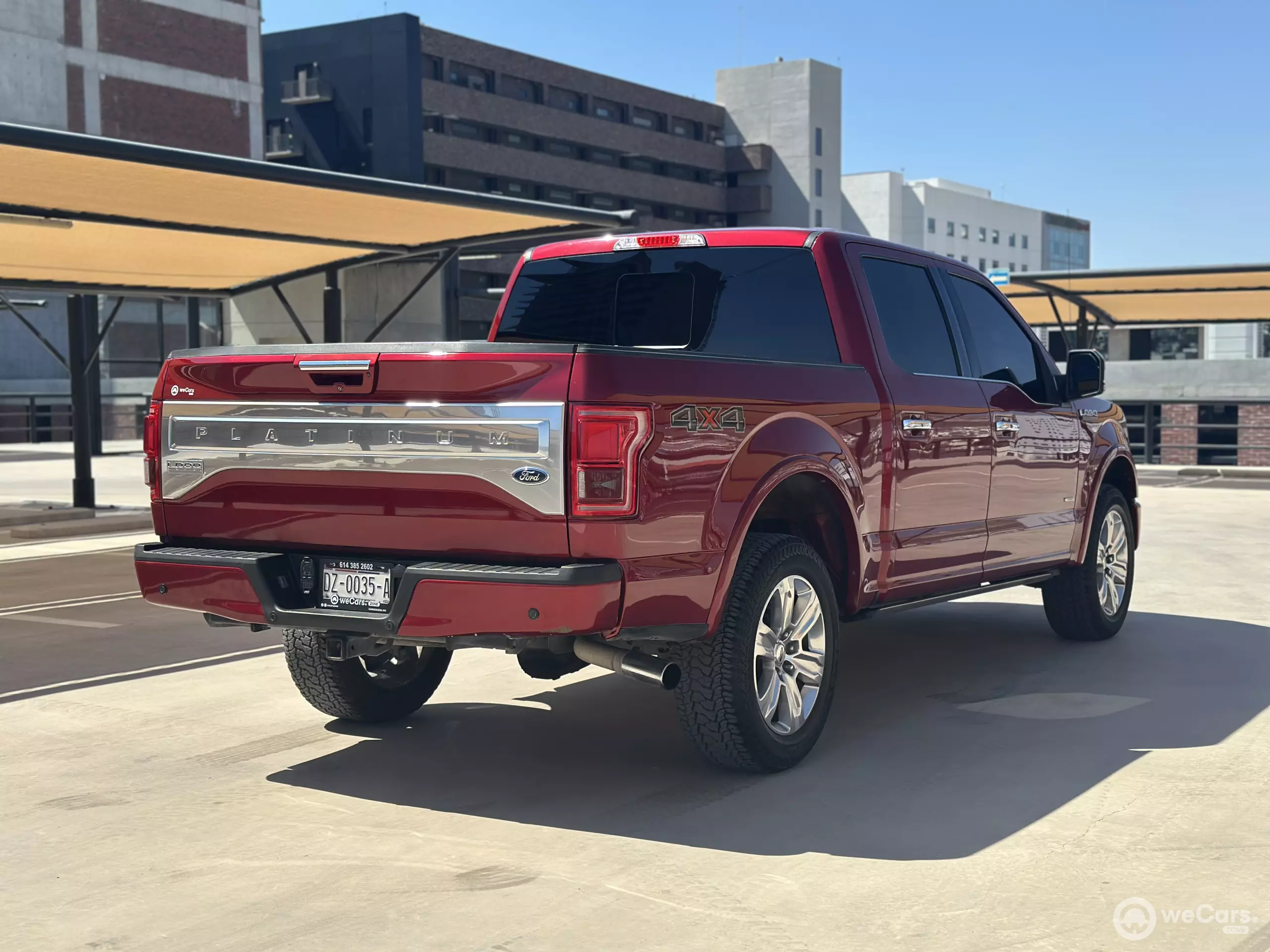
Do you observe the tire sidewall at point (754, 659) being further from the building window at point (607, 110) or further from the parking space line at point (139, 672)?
the building window at point (607, 110)

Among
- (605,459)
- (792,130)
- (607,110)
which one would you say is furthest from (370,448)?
(792,130)

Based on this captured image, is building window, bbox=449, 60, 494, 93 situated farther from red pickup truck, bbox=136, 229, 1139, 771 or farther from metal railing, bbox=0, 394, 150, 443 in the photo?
red pickup truck, bbox=136, 229, 1139, 771

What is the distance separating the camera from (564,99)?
94.2 metres

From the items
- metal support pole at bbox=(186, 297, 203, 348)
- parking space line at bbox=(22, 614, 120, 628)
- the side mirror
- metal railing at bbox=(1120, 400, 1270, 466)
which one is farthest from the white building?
the side mirror

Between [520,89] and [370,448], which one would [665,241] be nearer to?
[370,448]

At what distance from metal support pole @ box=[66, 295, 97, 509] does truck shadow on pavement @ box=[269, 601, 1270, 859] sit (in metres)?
12.4

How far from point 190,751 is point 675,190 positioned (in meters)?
97.4

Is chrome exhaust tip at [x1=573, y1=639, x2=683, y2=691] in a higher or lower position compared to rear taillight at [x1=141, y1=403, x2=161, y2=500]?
lower

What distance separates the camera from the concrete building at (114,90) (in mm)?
46312

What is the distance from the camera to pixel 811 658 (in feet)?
19.7

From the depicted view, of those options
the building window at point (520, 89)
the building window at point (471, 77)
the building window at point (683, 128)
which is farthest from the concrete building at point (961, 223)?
the building window at point (471, 77)

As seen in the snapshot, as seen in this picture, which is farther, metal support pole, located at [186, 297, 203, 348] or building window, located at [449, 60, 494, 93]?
building window, located at [449, 60, 494, 93]

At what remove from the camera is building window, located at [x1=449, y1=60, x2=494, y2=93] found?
85188 millimetres

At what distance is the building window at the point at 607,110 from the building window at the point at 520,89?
16.3 ft
